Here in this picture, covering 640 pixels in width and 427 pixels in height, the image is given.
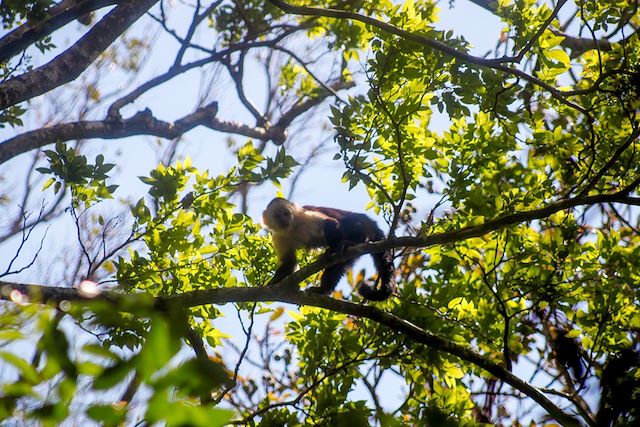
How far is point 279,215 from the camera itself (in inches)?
222

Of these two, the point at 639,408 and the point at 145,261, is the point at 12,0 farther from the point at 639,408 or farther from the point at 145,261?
the point at 639,408

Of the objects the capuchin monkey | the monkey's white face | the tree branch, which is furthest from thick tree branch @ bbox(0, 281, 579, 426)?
the monkey's white face

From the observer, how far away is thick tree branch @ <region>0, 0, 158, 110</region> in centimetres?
409

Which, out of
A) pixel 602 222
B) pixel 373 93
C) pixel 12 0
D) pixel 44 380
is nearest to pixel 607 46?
A: pixel 602 222

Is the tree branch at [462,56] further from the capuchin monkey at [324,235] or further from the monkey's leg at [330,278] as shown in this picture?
the monkey's leg at [330,278]

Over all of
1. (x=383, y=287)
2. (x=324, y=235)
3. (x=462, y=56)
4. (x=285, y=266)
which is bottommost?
(x=383, y=287)

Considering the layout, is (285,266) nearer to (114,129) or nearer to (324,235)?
(324,235)

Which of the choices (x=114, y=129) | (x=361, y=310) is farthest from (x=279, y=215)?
(x=361, y=310)

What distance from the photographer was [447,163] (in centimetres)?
432

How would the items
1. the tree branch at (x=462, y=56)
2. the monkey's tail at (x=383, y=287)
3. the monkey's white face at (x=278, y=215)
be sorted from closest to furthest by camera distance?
the tree branch at (x=462, y=56) → the monkey's tail at (x=383, y=287) → the monkey's white face at (x=278, y=215)

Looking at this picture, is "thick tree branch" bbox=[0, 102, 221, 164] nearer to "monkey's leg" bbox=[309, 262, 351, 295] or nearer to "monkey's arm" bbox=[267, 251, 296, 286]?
"monkey's arm" bbox=[267, 251, 296, 286]

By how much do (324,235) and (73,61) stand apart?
2400mm

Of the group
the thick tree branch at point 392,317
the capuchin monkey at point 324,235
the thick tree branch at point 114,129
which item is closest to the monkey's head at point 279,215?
the capuchin monkey at point 324,235

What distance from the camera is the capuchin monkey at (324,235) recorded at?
15.9 ft
